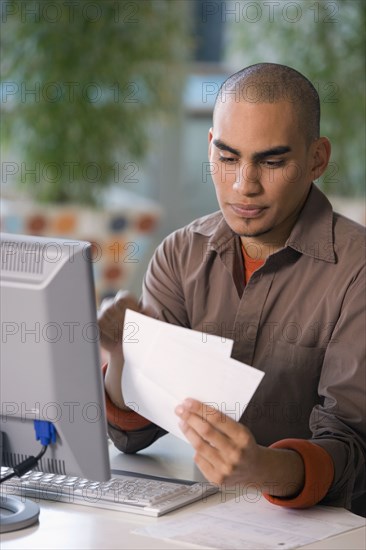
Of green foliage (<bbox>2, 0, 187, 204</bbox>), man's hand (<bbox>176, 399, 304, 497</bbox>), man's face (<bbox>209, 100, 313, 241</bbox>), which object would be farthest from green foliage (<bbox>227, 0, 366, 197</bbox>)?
man's hand (<bbox>176, 399, 304, 497</bbox>)

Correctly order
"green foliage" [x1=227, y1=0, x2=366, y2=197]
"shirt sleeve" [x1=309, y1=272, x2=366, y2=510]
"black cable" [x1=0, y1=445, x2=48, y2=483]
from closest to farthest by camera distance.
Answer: "black cable" [x1=0, y1=445, x2=48, y2=483], "shirt sleeve" [x1=309, y1=272, x2=366, y2=510], "green foliage" [x1=227, y1=0, x2=366, y2=197]

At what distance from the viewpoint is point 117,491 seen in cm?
156

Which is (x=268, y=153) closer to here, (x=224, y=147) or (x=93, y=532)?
(x=224, y=147)

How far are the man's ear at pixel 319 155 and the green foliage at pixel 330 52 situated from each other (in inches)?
120

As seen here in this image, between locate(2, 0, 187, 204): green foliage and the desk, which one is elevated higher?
locate(2, 0, 187, 204): green foliage

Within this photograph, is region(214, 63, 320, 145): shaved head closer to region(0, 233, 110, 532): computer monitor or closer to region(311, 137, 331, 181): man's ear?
region(311, 137, 331, 181): man's ear

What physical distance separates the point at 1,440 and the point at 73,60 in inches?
125

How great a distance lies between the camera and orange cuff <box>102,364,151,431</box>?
1.81m

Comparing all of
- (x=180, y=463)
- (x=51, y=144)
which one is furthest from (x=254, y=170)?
(x=51, y=144)

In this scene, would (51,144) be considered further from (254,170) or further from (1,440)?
(1,440)

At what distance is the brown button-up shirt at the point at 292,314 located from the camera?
1.72m

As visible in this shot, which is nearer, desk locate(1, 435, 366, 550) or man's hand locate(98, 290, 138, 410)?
desk locate(1, 435, 366, 550)

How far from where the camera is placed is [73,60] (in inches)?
175

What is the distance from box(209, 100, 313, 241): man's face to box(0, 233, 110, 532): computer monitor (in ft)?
1.55
